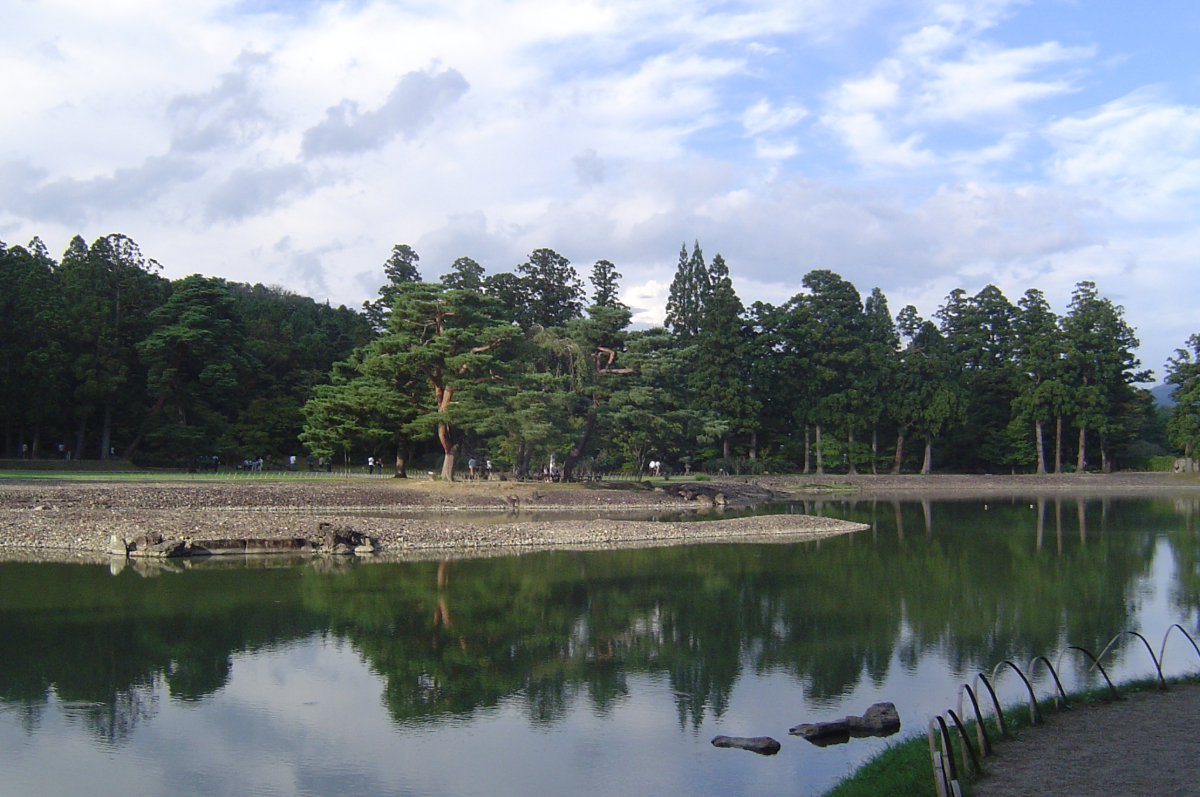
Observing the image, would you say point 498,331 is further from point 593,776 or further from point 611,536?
Answer: point 593,776

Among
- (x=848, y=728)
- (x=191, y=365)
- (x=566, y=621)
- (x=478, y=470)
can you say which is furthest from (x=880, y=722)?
(x=191, y=365)

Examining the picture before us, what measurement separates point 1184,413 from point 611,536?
44694 millimetres

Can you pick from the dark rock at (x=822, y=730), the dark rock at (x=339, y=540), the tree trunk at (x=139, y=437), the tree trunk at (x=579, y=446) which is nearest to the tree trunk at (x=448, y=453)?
the tree trunk at (x=579, y=446)

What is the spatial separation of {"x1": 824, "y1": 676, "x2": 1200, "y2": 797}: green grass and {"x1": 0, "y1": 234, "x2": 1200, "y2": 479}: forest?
27.0 meters

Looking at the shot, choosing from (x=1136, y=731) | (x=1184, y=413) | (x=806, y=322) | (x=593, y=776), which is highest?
Answer: (x=806, y=322)

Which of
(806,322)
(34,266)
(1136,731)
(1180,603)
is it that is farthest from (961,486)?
(34,266)

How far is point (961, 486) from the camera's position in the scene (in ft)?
173

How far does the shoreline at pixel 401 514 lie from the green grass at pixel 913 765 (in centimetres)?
1533

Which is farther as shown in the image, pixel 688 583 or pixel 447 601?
pixel 688 583

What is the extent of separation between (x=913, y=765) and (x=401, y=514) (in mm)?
25669

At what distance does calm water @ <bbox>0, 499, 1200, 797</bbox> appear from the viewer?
896 centimetres

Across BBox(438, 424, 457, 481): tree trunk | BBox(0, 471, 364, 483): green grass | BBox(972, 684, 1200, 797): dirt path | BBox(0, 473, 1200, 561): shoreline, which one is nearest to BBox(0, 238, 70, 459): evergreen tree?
BBox(0, 471, 364, 483): green grass

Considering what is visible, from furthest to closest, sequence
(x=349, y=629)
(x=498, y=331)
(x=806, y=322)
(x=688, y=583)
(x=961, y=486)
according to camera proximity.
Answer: (x=806, y=322) < (x=961, y=486) < (x=498, y=331) < (x=688, y=583) < (x=349, y=629)

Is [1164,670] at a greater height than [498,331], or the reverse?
[498,331]
